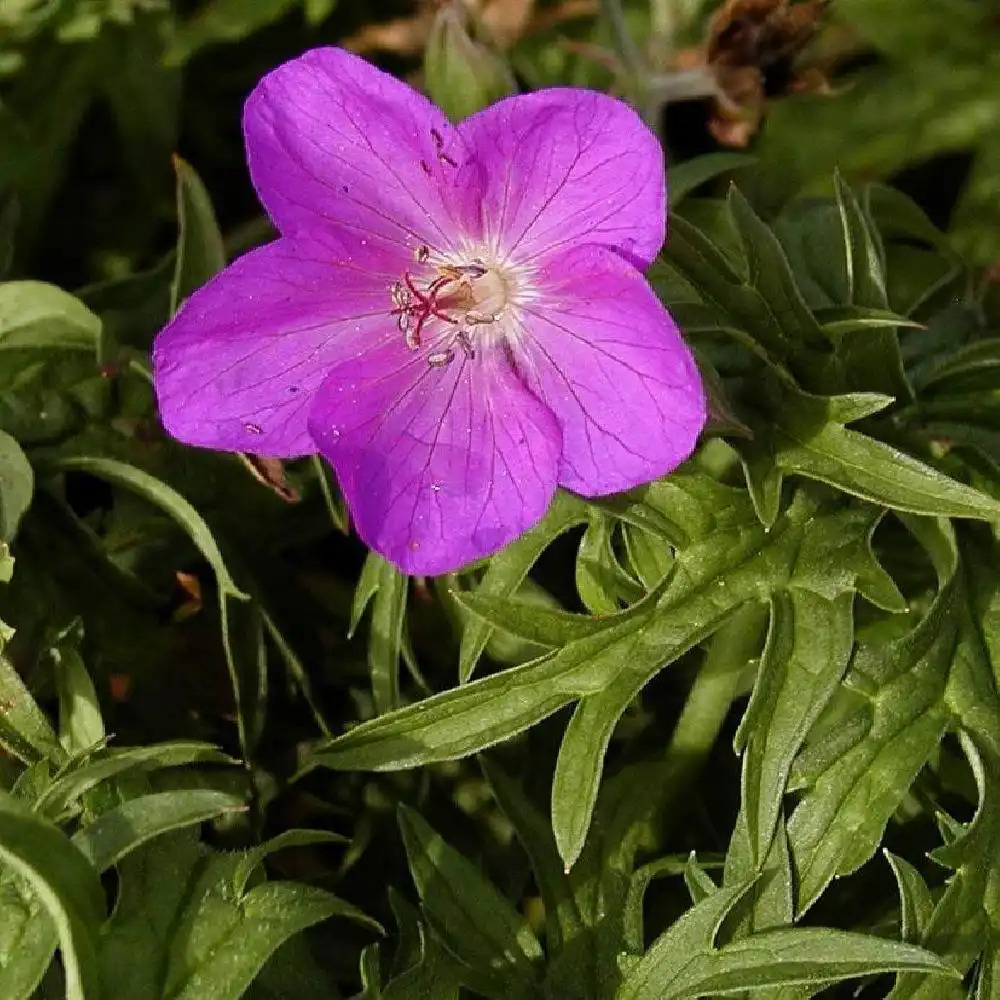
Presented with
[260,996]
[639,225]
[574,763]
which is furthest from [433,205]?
[260,996]

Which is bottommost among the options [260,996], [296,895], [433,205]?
[260,996]

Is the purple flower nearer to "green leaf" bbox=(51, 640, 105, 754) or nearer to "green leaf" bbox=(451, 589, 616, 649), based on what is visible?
→ "green leaf" bbox=(451, 589, 616, 649)

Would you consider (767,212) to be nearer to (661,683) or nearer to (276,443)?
(661,683)

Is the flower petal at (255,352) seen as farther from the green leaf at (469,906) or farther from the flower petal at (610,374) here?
the green leaf at (469,906)

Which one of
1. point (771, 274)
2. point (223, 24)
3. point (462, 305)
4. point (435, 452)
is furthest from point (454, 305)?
point (223, 24)

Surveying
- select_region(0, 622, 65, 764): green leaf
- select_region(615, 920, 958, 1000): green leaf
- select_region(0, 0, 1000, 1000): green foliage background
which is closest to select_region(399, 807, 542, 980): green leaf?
select_region(0, 0, 1000, 1000): green foliage background

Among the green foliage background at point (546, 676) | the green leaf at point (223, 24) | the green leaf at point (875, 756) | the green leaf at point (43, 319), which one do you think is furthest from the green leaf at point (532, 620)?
the green leaf at point (223, 24)

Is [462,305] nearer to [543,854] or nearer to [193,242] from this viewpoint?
[193,242]
